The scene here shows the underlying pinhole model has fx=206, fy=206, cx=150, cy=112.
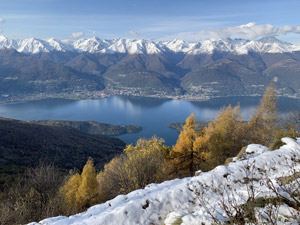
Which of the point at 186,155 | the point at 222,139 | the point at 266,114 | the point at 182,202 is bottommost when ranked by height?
the point at 186,155

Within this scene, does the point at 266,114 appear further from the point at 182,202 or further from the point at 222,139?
the point at 182,202

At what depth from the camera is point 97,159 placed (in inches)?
2618

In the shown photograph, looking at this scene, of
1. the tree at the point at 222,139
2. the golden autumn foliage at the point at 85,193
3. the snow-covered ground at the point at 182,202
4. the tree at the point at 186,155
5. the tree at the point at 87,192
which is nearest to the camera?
the snow-covered ground at the point at 182,202

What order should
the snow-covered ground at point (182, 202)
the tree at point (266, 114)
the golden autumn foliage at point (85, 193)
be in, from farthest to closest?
the tree at point (266, 114) → the golden autumn foliage at point (85, 193) → the snow-covered ground at point (182, 202)

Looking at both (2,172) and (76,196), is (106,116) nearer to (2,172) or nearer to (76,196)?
(2,172)

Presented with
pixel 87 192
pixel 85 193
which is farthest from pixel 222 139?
pixel 85 193

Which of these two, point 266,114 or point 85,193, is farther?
point 266,114

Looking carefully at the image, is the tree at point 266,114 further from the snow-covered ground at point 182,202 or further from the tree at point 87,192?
the tree at point 87,192

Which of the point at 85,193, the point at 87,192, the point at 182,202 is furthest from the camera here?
the point at 87,192

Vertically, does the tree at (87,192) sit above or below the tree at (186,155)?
below

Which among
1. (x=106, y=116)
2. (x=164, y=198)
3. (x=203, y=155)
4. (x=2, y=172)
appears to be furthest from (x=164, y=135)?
(x=164, y=198)

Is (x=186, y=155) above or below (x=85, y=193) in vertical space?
above

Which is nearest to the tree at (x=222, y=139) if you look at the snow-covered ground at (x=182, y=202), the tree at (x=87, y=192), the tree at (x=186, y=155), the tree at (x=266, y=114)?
the tree at (x=186, y=155)

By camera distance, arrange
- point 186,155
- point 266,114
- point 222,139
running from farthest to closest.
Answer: point 266,114
point 222,139
point 186,155
